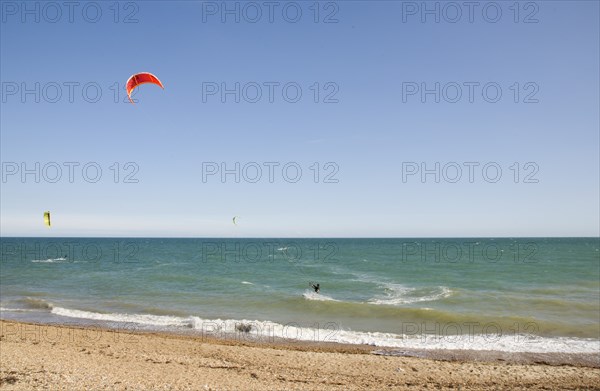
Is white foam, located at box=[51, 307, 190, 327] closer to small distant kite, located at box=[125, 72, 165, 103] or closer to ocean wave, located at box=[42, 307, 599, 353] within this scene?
ocean wave, located at box=[42, 307, 599, 353]

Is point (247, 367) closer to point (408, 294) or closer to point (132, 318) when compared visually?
point (132, 318)

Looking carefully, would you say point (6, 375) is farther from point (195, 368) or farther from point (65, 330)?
point (65, 330)

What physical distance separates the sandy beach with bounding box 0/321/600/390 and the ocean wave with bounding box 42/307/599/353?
3.45ft

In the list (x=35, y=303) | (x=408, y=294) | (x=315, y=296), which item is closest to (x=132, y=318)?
(x=35, y=303)

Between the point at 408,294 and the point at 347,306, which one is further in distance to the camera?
the point at 408,294

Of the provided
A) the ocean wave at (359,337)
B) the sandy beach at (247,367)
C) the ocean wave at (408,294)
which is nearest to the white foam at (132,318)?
the ocean wave at (359,337)

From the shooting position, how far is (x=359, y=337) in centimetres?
1645

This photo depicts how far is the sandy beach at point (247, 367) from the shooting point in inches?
403

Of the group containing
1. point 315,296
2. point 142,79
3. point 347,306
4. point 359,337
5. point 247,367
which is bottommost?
point 315,296

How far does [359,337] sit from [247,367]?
5.76 m

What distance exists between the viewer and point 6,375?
32.5ft

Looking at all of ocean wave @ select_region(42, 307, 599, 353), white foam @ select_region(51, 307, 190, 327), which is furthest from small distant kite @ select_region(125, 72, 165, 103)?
white foam @ select_region(51, 307, 190, 327)

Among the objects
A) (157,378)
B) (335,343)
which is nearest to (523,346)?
(335,343)

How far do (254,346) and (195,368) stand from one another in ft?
11.9
